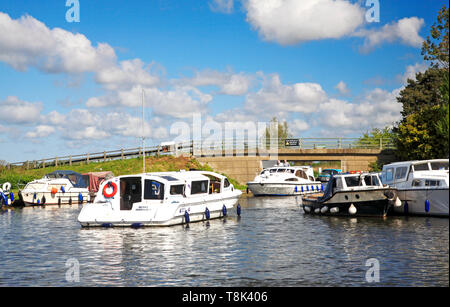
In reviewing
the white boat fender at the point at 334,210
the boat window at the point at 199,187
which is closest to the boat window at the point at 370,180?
the white boat fender at the point at 334,210

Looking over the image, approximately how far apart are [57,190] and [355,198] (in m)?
25.8

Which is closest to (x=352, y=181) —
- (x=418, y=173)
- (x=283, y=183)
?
(x=418, y=173)

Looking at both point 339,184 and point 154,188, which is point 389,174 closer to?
point 339,184

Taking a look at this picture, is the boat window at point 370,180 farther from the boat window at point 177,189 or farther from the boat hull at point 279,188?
the boat hull at point 279,188

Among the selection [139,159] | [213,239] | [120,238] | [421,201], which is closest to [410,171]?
[421,201]

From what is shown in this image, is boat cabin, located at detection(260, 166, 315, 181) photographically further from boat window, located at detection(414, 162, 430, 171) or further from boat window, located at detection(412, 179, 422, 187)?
boat window, located at detection(412, 179, 422, 187)

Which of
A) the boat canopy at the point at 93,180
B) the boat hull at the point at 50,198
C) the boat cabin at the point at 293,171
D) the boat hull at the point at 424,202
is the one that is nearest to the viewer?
the boat hull at the point at 424,202

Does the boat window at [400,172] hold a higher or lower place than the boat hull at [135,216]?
higher

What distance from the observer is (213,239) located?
24594 millimetres

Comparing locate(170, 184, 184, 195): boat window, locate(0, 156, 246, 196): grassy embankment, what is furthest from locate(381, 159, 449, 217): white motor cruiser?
locate(0, 156, 246, 196): grassy embankment

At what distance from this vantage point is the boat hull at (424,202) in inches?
1187

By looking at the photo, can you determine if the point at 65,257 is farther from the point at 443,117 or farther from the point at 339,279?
the point at 443,117

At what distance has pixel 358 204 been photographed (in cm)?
3225

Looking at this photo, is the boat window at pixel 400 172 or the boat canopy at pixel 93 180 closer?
the boat window at pixel 400 172
